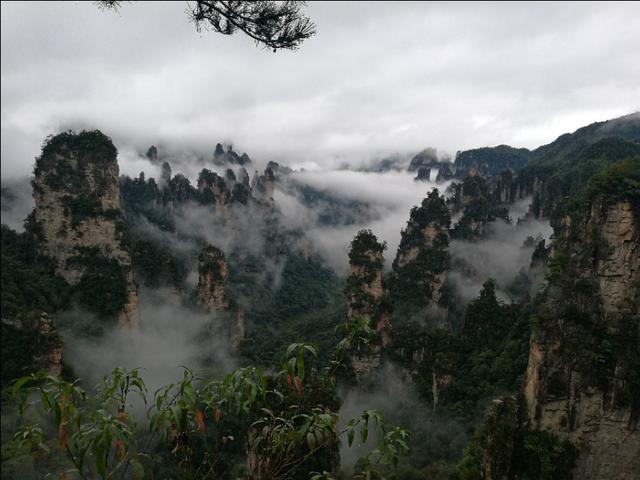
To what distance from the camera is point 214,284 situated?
147 ft

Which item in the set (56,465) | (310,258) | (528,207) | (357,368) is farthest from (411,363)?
(310,258)

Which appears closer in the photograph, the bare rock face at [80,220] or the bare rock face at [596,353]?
the bare rock face at [596,353]

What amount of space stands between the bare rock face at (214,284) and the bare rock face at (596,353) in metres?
33.1

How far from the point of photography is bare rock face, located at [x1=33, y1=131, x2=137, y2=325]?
35.6 meters

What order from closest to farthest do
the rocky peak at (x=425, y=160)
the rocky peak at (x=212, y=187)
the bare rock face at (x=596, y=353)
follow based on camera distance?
the bare rock face at (x=596, y=353) < the rocky peak at (x=212, y=187) < the rocky peak at (x=425, y=160)

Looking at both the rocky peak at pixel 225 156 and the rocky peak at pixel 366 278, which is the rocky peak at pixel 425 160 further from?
the rocky peak at pixel 366 278

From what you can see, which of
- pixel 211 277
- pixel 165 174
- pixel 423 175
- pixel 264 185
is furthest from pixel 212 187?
pixel 423 175

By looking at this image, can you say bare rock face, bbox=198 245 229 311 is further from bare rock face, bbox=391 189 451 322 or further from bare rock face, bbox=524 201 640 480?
bare rock face, bbox=524 201 640 480

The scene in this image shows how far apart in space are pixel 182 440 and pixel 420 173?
405 ft

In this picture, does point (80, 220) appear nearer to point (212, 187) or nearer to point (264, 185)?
point (212, 187)

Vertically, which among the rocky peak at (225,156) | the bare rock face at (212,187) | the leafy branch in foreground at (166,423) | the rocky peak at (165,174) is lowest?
the leafy branch in foreground at (166,423)

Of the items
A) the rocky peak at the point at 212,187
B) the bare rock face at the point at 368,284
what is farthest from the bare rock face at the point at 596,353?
the rocky peak at the point at 212,187

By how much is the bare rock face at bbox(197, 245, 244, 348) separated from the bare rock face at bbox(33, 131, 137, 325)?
8.32 meters

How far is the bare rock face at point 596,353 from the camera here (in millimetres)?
14633
